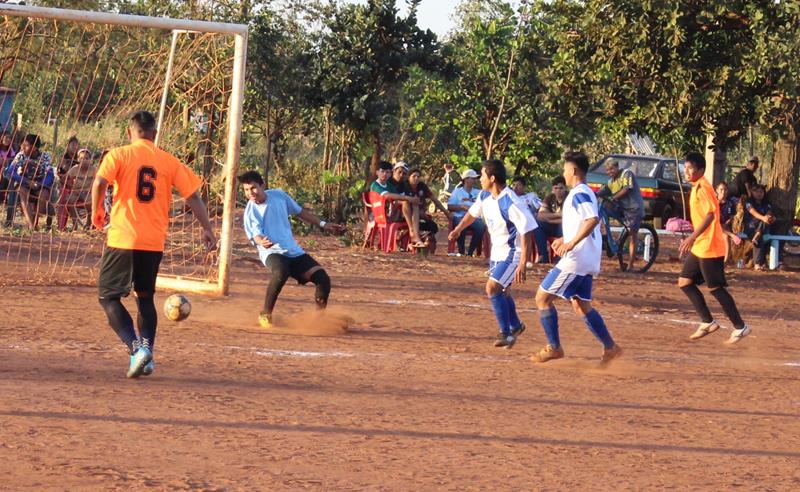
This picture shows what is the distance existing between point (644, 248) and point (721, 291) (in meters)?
9.05

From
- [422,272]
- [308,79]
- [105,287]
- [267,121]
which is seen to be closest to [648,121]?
[422,272]

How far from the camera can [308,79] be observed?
23312mm

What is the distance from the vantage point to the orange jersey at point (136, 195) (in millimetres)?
8742

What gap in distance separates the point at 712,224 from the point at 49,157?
33.8ft

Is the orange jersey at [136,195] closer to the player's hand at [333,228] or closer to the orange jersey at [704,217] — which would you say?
the player's hand at [333,228]

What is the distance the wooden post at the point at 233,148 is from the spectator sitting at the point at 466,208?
6887 millimetres

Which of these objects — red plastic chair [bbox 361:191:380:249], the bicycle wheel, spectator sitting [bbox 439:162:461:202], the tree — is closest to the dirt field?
the bicycle wheel

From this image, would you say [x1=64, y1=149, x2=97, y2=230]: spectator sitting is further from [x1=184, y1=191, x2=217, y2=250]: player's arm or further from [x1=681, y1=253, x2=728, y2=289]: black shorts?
[x1=681, y1=253, x2=728, y2=289]: black shorts

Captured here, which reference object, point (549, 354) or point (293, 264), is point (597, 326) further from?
point (293, 264)

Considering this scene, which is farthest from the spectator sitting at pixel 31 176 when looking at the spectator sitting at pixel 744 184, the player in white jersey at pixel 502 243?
the spectator sitting at pixel 744 184

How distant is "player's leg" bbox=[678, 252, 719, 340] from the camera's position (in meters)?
12.2

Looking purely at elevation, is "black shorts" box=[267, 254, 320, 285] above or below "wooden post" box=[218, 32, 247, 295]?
below

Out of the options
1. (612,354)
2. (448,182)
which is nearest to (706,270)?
(612,354)

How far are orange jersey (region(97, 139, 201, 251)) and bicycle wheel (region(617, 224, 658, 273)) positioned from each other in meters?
11.6
